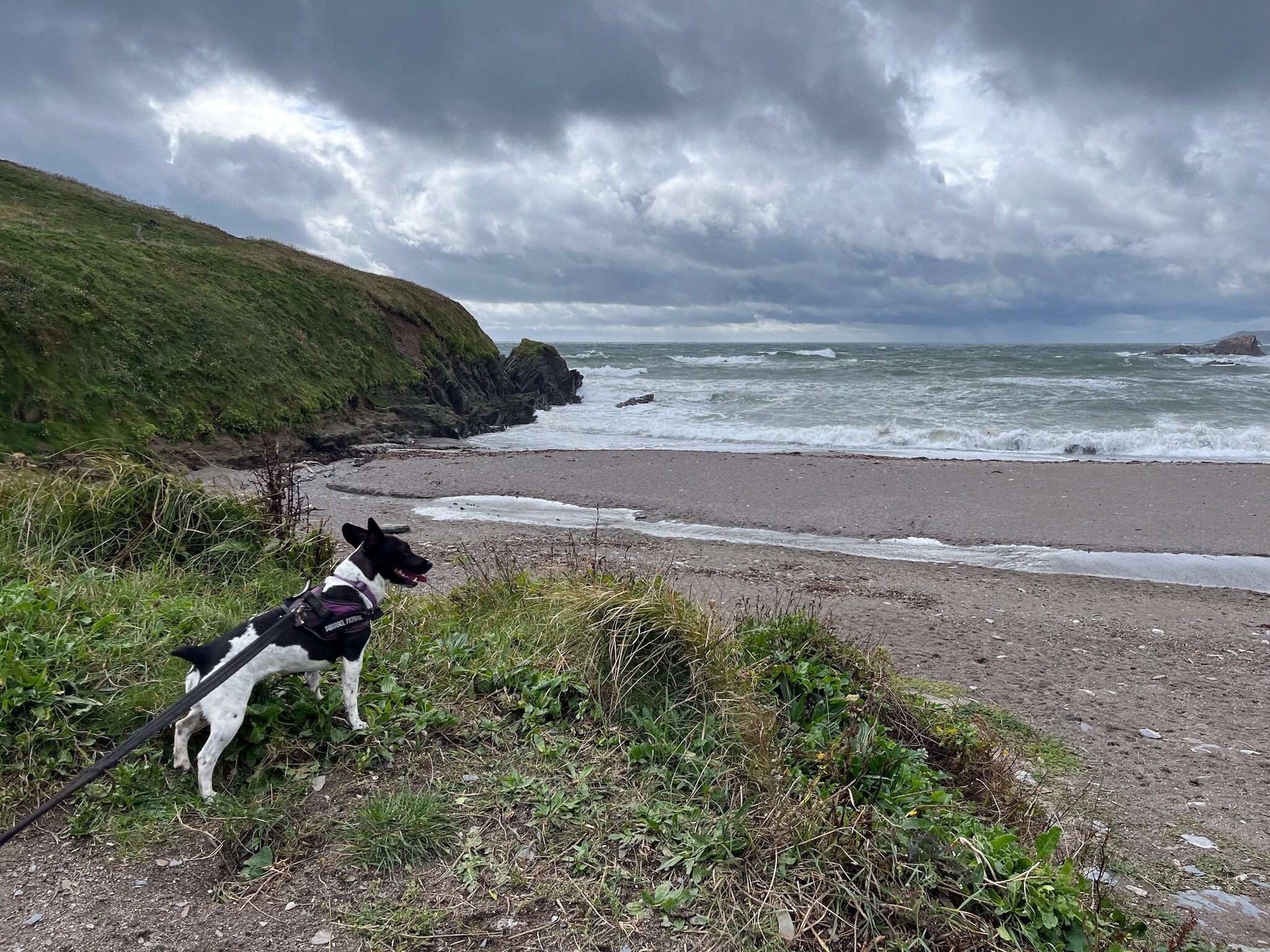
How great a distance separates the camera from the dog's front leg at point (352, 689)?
125 inches

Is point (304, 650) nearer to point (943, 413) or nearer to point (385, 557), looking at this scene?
point (385, 557)

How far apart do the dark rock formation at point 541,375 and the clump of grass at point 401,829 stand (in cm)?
3253

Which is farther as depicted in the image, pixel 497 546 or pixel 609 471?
pixel 609 471

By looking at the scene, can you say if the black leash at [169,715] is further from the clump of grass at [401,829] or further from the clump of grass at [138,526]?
the clump of grass at [138,526]

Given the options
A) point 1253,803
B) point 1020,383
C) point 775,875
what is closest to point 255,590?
point 775,875

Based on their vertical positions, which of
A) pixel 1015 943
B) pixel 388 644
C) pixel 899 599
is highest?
pixel 388 644

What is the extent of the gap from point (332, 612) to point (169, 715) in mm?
716

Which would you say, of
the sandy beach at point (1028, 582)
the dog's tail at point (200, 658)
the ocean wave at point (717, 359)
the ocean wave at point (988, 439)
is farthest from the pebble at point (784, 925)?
the ocean wave at point (717, 359)

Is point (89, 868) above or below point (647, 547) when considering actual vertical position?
above

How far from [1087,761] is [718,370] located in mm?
58658

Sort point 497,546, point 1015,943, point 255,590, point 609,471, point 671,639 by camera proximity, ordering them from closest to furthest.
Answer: point 1015,943, point 671,639, point 255,590, point 497,546, point 609,471

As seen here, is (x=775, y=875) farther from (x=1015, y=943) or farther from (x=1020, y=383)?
(x=1020, y=383)

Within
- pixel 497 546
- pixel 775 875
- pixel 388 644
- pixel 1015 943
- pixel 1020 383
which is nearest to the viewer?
pixel 1015 943

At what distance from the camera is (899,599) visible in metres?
7.73
